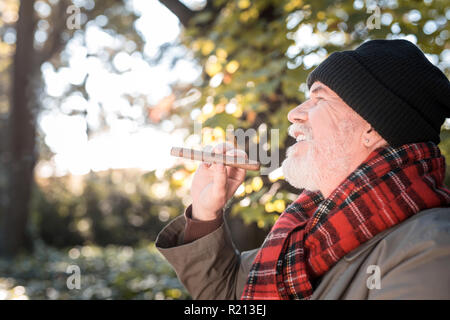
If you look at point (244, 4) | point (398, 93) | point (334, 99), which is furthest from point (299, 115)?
point (244, 4)

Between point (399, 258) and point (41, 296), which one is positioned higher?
point (399, 258)

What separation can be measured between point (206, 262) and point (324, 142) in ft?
2.83

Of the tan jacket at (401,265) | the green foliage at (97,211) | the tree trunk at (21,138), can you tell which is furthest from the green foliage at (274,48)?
the green foliage at (97,211)

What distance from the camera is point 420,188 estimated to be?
1.33 metres

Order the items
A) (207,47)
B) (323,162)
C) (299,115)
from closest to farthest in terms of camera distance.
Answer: (323,162) < (299,115) < (207,47)

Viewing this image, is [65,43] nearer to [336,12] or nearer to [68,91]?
[68,91]

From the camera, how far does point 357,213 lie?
139cm

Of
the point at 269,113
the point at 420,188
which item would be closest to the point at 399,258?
the point at 420,188

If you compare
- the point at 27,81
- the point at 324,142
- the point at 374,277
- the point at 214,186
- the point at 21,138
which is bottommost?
the point at 374,277

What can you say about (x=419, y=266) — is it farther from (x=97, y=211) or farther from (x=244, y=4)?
(x=97, y=211)

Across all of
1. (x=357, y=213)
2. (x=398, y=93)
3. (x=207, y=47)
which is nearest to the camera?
(x=357, y=213)

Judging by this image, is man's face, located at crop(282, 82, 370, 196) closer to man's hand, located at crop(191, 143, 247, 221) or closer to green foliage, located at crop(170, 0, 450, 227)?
man's hand, located at crop(191, 143, 247, 221)

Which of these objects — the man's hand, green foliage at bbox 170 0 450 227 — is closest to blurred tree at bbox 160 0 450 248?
green foliage at bbox 170 0 450 227

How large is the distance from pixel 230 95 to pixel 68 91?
10702 mm
